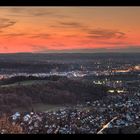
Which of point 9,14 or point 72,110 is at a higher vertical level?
point 9,14

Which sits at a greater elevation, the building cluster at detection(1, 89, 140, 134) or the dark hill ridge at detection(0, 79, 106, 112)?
the dark hill ridge at detection(0, 79, 106, 112)

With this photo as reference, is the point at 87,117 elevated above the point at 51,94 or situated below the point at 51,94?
below

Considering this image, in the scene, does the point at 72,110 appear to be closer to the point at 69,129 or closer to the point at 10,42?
the point at 69,129

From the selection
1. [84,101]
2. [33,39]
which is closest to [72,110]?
[84,101]

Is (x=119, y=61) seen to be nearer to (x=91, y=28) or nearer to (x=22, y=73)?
(x=91, y=28)

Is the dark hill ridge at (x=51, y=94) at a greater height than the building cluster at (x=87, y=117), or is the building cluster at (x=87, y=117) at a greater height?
the dark hill ridge at (x=51, y=94)

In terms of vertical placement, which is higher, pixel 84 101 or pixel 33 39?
pixel 33 39

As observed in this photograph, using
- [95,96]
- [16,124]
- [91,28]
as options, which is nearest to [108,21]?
[91,28]

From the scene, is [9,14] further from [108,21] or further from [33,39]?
[108,21]
